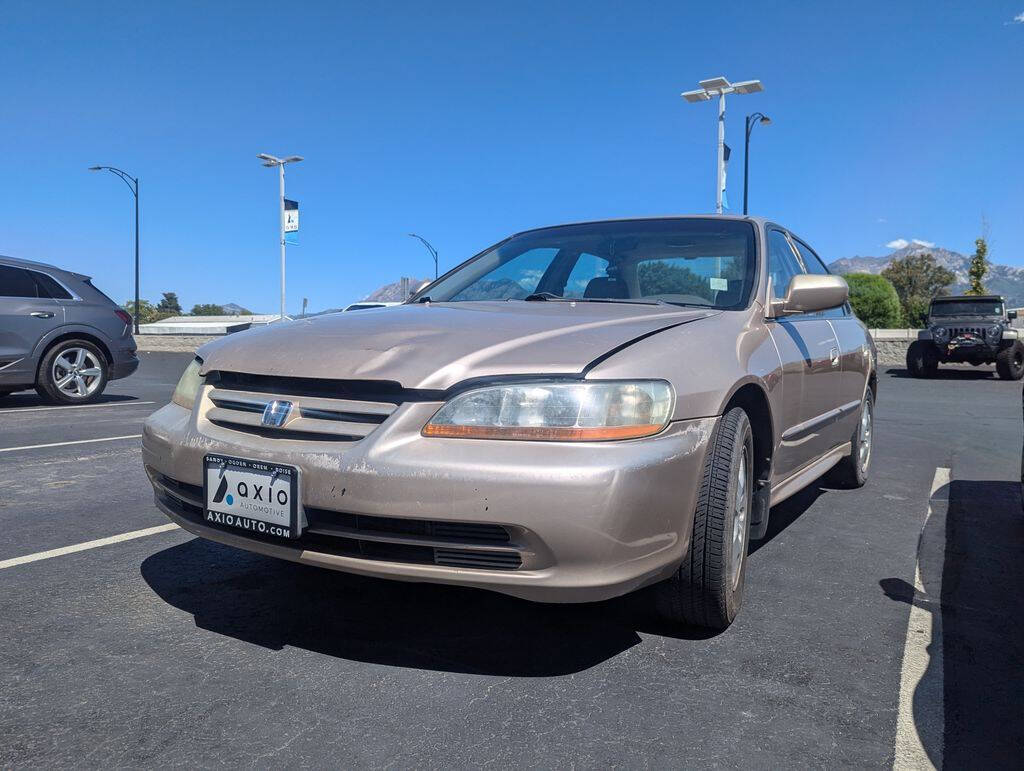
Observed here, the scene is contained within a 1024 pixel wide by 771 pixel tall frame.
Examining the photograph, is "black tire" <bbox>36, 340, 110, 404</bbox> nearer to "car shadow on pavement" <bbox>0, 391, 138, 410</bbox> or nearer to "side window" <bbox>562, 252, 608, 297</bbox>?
"car shadow on pavement" <bbox>0, 391, 138, 410</bbox>

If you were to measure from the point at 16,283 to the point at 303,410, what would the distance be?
775cm

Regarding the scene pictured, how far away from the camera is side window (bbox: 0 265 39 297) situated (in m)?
8.36

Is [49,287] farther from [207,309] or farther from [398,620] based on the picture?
[207,309]

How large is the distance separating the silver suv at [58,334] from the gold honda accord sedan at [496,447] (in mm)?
6830

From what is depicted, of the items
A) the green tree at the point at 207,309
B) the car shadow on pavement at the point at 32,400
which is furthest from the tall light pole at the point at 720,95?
the green tree at the point at 207,309

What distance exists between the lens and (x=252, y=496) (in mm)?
2277

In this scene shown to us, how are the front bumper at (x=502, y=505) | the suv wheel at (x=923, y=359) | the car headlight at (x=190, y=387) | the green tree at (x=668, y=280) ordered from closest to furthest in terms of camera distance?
the front bumper at (x=502, y=505) < the car headlight at (x=190, y=387) < the green tree at (x=668, y=280) < the suv wheel at (x=923, y=359)

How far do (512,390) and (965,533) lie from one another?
298 cm

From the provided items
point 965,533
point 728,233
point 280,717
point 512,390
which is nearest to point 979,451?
point 965,533

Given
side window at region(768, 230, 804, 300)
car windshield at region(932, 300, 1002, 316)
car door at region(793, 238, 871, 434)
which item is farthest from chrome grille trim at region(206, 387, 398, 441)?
car windshield at region(932, 300, 1002, 316)

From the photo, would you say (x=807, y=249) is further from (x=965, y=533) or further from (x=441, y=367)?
(x=441, y=367)

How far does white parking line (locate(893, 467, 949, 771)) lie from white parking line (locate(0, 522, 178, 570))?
3027 millimetres

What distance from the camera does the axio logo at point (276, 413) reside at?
91.0 inches

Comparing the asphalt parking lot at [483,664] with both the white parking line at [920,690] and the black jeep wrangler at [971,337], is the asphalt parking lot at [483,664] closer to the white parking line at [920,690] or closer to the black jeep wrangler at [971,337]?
the white parking line at [920,690]
